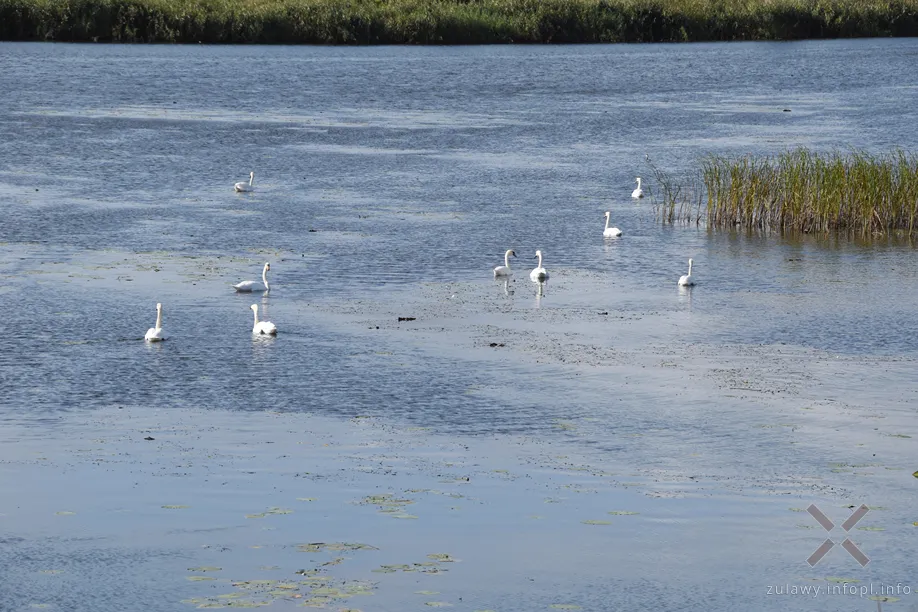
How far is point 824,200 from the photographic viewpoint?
28.5 m

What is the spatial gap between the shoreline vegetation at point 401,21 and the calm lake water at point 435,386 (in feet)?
115

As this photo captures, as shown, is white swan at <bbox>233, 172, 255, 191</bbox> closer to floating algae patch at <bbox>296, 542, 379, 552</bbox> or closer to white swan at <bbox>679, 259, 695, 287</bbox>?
white swan at <bbox>679, 259, 695, 287</bbox>

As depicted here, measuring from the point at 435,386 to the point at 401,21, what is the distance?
61235 millimetres

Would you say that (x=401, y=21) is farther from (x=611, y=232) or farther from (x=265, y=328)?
(x=265, y=328)

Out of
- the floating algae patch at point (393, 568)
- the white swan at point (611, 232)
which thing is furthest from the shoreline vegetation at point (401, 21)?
the floating algae patch at point (393, 568)

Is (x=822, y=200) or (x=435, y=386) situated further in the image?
(x=822, y=200)

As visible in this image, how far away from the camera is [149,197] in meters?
31.5

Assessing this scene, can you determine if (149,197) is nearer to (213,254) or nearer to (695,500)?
(213,254)

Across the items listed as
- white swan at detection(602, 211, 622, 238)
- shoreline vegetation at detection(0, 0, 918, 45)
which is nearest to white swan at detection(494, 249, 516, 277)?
white swan at detection(602, 211, 622, 238)

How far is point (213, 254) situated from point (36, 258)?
285 centimetres

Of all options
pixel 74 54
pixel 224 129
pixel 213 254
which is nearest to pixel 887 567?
pixel 213 254

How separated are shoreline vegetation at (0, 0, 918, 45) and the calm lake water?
115ft

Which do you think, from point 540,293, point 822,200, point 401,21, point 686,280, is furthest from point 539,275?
point 401,21

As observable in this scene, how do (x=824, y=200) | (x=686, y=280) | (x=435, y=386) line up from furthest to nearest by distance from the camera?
(x=824, y=200) < (x=686, y=280) < (x=435, y=386)
